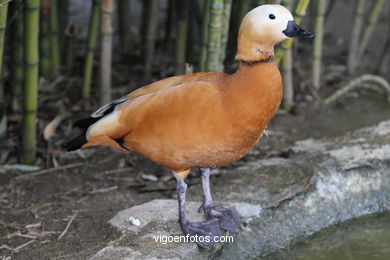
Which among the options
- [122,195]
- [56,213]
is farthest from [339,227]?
[56,213]

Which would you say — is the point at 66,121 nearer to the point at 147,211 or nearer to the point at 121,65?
the point at 121,65

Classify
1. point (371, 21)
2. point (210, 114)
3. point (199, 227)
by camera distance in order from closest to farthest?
point (210, 114)
point (199, 227)
point (371, 21)

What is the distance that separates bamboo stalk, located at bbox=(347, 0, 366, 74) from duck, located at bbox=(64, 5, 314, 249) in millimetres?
2229

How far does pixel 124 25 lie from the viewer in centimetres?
484

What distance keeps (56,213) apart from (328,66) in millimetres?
2644

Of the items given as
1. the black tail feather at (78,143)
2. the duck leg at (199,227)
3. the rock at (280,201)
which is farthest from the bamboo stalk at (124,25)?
the duck leg at (199,227)

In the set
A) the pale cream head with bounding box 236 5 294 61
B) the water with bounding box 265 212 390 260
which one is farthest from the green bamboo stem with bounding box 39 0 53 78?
the water with bounding box 265 212 390 260

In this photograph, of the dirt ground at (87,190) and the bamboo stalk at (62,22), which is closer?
the dirt ground at (87,190)

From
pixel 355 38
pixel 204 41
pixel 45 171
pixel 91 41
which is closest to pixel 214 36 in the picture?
pixel 204 41

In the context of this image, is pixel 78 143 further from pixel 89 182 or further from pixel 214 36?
pixel 214 36

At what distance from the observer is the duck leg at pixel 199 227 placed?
8.80ft

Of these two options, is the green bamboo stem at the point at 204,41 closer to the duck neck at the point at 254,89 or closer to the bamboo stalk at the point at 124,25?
the duck neck at the point at 254,89

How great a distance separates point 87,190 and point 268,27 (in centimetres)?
147

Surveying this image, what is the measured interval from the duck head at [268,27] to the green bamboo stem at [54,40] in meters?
1.94
